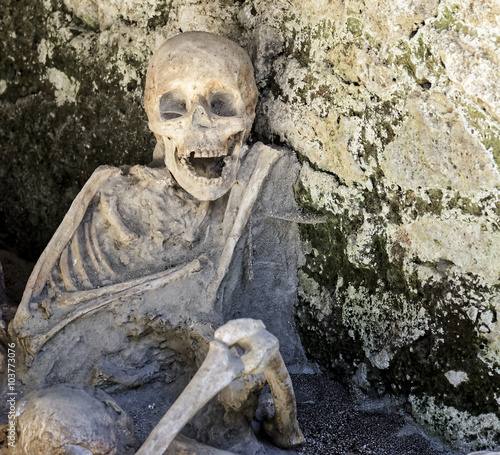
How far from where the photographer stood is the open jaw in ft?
8.66

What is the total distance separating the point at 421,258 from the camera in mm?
2654

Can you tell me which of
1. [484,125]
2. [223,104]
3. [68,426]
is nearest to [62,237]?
[223,104]

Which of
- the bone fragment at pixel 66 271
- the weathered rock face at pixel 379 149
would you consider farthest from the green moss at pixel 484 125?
the bone fragment at pixel 66 271

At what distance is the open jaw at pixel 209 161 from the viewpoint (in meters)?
2.64

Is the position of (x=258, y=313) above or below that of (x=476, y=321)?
below

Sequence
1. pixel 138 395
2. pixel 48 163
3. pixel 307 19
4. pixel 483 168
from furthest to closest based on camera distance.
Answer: pixel 48 163 → pixel 307 19 → pixel 138 395 → pixel 483 168

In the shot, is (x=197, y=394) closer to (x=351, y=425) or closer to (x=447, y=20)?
(x=351, y=425)

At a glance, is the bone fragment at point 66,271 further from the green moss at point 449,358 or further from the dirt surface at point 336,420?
the green moss at point 449,358

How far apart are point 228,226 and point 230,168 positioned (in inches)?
7.9

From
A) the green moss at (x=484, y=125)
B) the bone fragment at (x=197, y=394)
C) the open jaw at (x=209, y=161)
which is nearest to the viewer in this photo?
the bone fragment at (x=197, y=394)

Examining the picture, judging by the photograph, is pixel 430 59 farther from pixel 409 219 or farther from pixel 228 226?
pixel 228 226

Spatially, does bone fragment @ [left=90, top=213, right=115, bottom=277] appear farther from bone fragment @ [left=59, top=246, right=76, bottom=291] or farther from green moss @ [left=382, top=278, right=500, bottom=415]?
green moss @ [left=382, top=278, right=500, bottom=415]

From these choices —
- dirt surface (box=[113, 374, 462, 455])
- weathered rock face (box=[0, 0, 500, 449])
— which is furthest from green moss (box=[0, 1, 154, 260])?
dirt surface (box=[113, 374, 462, 455])

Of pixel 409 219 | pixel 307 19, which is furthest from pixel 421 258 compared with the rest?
pixel 307 19
